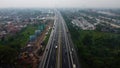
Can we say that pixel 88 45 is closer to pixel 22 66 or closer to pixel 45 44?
pixel 45 44

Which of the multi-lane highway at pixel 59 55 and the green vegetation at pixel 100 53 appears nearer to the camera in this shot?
the green vegetation at pixel 100 53

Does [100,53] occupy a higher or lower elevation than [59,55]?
higher

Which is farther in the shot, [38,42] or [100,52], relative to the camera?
[38,42]

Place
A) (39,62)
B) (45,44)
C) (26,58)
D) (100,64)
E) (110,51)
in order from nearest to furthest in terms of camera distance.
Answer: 1. (100,64)
2. (39,62)
3. (26,58)
4. (110,51)
5. (45,44)

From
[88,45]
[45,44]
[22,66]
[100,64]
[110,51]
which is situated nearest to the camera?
[100,64]

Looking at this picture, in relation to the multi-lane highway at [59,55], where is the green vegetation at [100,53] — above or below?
above

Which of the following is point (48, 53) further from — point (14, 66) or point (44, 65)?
point (14, 66)

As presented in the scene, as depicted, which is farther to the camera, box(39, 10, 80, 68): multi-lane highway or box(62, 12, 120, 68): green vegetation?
box(39, 10, 80, 68): multi-lane highway

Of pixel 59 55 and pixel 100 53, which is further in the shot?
pixel 59 55

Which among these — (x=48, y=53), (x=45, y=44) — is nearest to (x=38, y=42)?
(x=45, y=44)

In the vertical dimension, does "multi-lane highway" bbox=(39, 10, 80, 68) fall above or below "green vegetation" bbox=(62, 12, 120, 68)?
below
